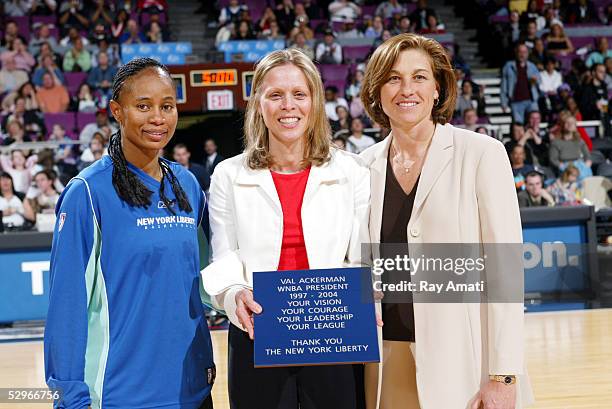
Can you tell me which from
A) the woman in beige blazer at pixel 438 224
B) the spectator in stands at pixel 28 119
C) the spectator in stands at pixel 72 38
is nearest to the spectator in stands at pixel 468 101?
the spectator in stands at pixel 72 38

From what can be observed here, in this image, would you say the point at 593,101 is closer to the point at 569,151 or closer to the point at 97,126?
the point at 569,151

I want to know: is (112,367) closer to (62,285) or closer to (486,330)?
(62,285)

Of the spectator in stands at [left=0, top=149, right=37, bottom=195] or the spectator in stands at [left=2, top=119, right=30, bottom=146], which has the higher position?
the spectator in stands at [left=2, top=119, right=30, bottom=146]

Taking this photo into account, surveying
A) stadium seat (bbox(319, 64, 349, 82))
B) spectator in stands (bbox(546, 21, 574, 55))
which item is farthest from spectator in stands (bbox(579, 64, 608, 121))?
stadium seat (bbox(319, 64, 349, 82))

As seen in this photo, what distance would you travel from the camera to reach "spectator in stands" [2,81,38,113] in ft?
39.3

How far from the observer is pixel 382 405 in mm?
2832

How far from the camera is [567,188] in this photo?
10625mm

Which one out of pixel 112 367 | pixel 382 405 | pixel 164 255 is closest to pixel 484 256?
pixel 382 405

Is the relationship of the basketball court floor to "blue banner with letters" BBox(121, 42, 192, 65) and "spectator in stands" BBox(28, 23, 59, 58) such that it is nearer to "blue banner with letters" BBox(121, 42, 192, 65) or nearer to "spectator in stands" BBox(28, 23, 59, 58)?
"blue banner with letters" BBox(121, 42, 192, 65)

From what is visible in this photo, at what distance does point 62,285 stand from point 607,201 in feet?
31.2

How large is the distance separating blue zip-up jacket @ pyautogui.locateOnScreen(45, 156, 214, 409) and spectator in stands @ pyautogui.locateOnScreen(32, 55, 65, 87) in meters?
10.5

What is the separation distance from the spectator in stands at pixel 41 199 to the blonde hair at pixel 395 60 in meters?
7.44

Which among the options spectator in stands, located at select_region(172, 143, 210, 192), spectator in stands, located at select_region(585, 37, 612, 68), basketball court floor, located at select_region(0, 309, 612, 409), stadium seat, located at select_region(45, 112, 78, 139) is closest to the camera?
basketball court floor, located at select_region(0, 309, 612, 409)

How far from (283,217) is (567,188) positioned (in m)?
8.62
